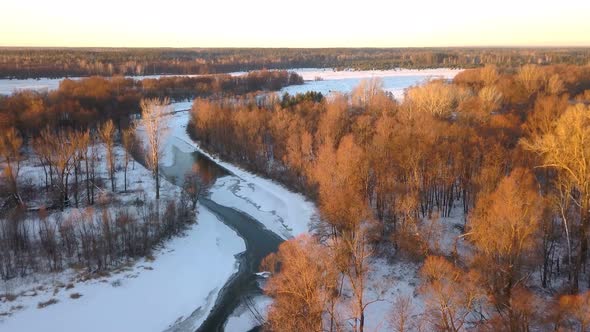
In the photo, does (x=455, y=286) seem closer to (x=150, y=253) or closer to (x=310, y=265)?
(x=310, y=265)

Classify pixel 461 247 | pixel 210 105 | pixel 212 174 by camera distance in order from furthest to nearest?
pixel 210 105 → pixel 212 174 → pixel 461 247

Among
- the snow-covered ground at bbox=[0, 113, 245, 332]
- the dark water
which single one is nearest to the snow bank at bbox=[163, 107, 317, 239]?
Answer: the dark water

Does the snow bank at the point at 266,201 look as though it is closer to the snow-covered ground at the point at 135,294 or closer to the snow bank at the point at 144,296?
the snow-covered ground at the point at 135,294

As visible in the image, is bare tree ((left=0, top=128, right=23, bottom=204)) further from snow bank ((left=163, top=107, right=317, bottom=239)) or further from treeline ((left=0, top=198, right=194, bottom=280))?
snow bank ((left=163, top=107, right=317, bottom=239))

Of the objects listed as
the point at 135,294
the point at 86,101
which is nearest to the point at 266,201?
the point at 135,294

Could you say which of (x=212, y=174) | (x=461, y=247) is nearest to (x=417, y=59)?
(x=212, y=174)

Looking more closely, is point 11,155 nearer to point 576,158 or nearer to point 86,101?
point 86,101
